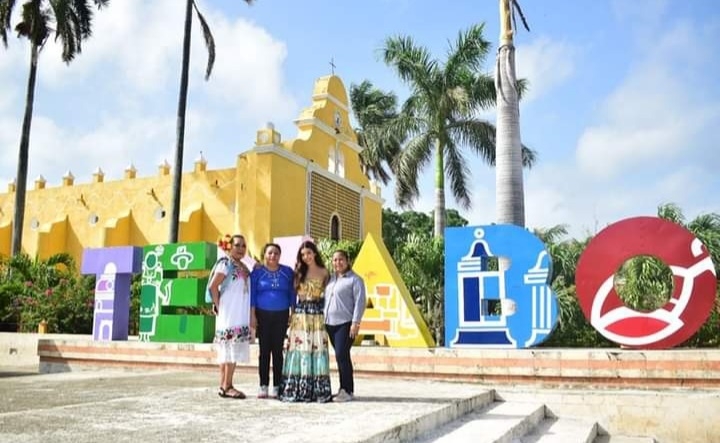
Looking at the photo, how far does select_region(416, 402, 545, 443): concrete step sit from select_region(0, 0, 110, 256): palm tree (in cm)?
1555

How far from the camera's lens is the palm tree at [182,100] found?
14.5m

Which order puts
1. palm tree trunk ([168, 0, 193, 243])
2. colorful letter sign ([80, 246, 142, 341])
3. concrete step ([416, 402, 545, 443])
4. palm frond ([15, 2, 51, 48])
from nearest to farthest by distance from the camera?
concrete step ([416, 402, 545, 443]) → colorful letter sign ([80, 246, 142, 341]) → palm tree trunk ([168, 0, 193, 243]) → palm frond ([15, 2, 51, 48])

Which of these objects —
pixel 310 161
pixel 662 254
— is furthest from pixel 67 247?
pixel 662 254

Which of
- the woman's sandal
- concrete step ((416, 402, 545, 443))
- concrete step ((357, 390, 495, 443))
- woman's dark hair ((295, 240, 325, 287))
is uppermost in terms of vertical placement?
woman's dark hair ((295, 240, 325, 287))

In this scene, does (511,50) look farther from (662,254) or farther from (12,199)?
(12,199)

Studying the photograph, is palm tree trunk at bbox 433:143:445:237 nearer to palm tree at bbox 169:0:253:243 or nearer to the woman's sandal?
palm tree at bbox 169:0:253:243

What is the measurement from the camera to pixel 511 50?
11328 mm

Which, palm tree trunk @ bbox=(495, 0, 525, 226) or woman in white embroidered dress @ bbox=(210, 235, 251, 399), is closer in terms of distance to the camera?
woman in white embroidered dress @ bbox=(210, 235, 251, 399)

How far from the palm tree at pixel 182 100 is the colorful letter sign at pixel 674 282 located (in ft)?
32.8

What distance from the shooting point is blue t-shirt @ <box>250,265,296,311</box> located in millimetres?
5215

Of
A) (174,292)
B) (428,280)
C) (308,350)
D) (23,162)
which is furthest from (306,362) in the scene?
(23,162)

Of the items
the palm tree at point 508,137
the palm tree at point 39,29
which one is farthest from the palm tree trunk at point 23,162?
the palm tree at point 508,137

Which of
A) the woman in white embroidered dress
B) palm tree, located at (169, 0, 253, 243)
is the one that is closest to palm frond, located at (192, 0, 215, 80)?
palm tree, located at (169, 0, 253, 243)

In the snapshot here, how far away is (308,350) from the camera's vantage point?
16.5 feet
